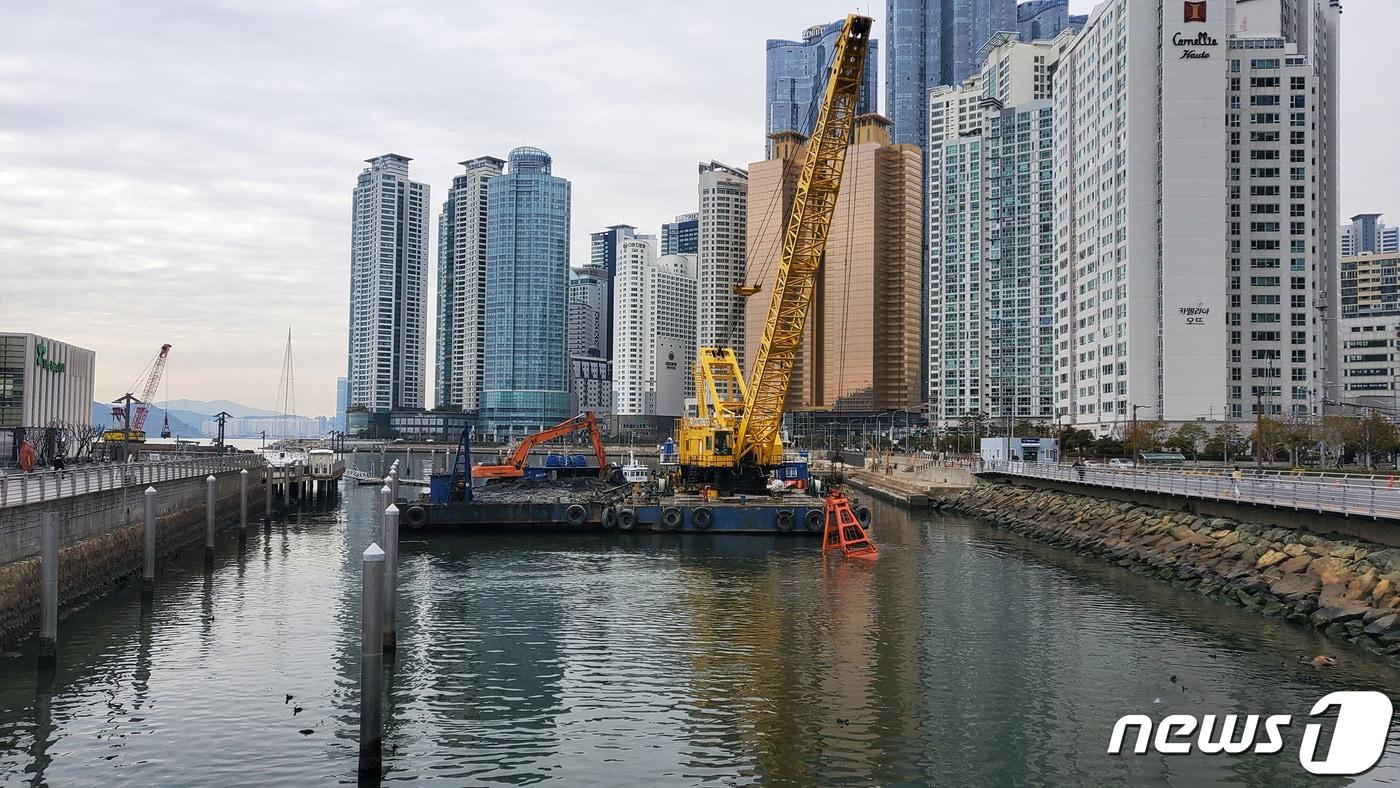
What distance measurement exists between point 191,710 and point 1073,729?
21.7 metres

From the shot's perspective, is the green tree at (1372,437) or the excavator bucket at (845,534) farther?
the green tree at (1372,437)

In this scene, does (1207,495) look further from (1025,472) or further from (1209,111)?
(1209,111)

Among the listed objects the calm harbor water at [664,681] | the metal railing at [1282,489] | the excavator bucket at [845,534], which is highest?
the metal railing at [1282,489]

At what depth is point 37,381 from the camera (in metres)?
96.2

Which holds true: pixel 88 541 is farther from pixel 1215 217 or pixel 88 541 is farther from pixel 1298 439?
pixel 1215 217

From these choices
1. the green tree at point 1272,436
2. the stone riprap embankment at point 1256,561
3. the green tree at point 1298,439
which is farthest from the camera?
the green tree at point 1272,436

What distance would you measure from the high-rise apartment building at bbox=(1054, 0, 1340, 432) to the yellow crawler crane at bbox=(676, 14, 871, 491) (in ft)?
221

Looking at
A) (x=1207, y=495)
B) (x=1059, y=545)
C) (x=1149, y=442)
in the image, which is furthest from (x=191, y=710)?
(x=1149, y=442)

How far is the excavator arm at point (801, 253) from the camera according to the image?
216 feet

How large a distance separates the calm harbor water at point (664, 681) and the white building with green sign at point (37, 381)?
206ft

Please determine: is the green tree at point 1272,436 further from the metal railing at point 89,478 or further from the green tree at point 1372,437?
the metal railing at point 89,478

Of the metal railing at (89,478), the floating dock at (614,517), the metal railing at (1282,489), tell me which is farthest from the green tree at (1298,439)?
the metal railing at (89,478)

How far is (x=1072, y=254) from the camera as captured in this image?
147750 millimetres

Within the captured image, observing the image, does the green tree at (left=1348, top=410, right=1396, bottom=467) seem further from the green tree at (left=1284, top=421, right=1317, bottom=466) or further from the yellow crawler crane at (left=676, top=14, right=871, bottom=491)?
the yellow crawler crane at (left=676, top=14, right=871, bottom=491)
